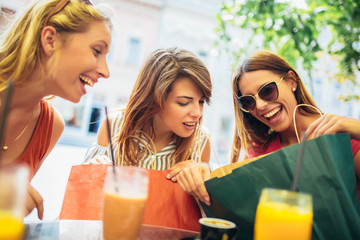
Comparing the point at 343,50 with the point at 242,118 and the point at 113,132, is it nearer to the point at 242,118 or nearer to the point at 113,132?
the point at 242,118

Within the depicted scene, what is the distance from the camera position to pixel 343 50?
8.25 feet

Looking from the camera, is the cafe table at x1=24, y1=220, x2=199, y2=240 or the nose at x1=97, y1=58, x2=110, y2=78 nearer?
the cafe table at x1=24, y1=220, x2=199, y2=240

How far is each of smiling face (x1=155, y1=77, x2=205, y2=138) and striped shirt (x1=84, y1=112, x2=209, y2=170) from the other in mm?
186

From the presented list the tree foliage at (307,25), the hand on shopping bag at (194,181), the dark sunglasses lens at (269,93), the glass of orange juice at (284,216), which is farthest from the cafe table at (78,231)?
the tree foliage at (307,25)

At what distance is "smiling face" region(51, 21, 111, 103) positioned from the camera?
146 cm

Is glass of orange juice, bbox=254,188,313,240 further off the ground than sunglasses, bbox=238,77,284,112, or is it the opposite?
sunglasses, bbox=238,77,284,112

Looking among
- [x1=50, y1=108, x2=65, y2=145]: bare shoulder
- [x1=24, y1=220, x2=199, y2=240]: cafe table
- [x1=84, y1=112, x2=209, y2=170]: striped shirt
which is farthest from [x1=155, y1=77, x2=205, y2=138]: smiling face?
[x1=24, y1=220, x2=199, y2=240]: cafe table

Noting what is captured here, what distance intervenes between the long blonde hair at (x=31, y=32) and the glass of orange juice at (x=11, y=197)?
1.00m

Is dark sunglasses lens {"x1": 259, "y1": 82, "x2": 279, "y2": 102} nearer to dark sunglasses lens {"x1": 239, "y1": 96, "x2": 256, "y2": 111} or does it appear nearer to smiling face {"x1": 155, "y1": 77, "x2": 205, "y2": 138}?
dark sunglasses lens {"x1": 239, "y1": 96, "x2": 256, "y2": 111}

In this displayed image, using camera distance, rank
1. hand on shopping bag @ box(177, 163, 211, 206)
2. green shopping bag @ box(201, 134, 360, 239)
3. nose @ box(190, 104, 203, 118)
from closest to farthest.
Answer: green shopping bag @ box(201, 134, 360, 239), hand on shopping bag @ box(177, 163, 211, 206), nose @ box(190, 104, 203, 118)

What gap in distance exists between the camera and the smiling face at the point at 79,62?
1.46m

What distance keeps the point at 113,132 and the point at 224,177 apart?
4.07 feet

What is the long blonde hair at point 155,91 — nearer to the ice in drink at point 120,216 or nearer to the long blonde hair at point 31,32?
the long blonde hair at point 31,32

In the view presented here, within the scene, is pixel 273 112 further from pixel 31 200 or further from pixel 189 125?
pixel 31 200
